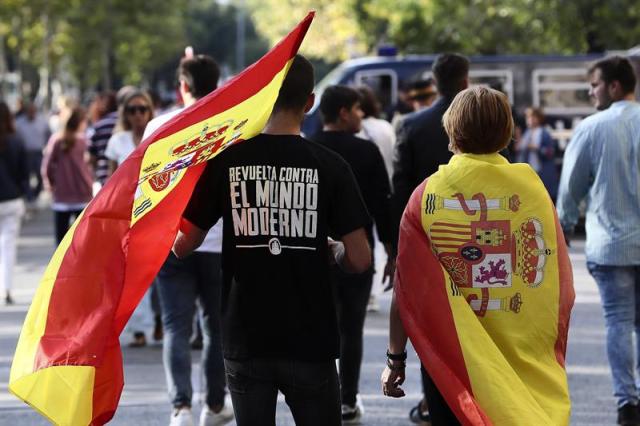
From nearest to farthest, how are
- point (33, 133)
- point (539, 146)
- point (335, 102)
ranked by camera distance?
point (335, 102), point (539, 146), point (33, 133)

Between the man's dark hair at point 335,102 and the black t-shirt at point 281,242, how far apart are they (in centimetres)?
284

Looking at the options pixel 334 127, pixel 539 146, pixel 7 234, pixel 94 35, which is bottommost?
pixel 7 234

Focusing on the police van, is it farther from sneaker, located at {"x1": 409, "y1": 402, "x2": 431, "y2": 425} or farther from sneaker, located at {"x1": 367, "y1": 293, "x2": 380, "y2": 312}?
sneaker, located at {"x1": 409, "y1": 402, "x2": 431, "y2": 425}

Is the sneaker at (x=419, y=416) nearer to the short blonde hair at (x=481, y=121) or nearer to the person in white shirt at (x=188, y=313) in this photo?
the person in white shirt at (x=188, y=313)

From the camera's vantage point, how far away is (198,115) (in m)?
4.75

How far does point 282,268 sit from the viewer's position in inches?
181

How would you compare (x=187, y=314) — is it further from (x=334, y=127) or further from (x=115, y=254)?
(x=115, y=254)

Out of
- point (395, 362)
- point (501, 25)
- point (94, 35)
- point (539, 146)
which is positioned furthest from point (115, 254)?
point (94, 35)

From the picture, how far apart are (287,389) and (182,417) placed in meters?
2.66

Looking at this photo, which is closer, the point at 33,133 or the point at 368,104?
the point at 368,104

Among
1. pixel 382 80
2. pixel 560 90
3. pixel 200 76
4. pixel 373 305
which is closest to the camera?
pixel 200 76

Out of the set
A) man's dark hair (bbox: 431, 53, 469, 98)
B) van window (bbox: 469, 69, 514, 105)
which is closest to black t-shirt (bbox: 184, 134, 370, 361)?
man's dark hair (bbox: 431, 53, 469, 98)

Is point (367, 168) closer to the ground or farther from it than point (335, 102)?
closer to the ground

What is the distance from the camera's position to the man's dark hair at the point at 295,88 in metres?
4.73
